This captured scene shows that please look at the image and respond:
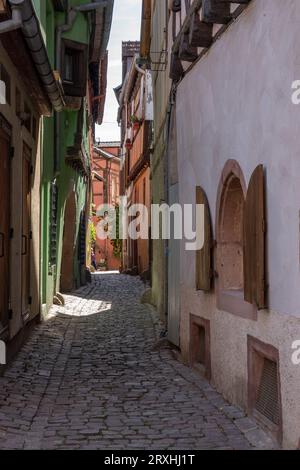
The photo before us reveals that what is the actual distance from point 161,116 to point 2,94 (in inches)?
213

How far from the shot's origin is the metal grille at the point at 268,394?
17.3 feet

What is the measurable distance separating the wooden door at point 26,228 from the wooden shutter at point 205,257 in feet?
9.54

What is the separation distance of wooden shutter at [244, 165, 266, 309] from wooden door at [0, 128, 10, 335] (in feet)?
10.4

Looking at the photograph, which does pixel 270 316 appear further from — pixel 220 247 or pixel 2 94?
pixel 2 94

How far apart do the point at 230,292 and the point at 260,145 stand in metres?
1.66

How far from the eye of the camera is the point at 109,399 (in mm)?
6883

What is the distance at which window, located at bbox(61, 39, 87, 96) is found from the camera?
1511 cm

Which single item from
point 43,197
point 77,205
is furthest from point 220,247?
point 77,205

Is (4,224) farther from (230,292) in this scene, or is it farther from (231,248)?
(230,292)

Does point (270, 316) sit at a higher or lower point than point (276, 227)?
lower

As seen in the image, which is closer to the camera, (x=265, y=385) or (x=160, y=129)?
(x=265, y=385)

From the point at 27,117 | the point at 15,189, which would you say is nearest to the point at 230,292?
the point at 15,189

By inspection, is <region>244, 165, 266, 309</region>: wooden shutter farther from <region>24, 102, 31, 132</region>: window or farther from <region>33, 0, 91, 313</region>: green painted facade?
<region>33, 0, 91, 313</region>: green painted facade

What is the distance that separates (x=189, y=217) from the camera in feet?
27.6
